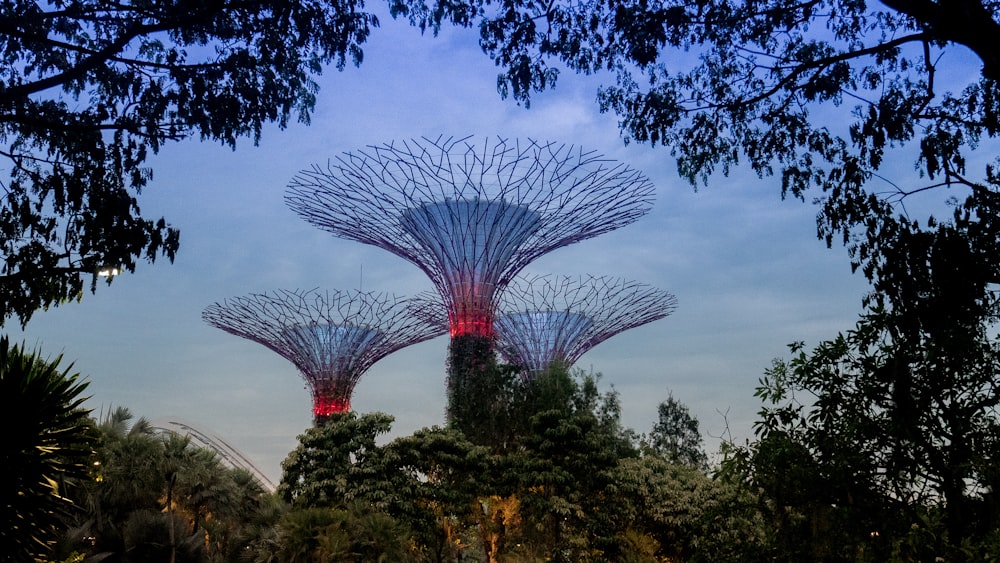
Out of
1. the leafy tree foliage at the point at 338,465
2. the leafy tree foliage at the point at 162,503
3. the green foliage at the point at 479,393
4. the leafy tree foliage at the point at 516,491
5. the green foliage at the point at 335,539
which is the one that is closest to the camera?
the green foliage at the point at 335,539

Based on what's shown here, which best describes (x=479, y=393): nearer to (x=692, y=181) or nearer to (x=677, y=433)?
(x=677, y=433)

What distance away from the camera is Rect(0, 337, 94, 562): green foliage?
639cm

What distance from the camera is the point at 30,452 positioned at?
21.4 ft

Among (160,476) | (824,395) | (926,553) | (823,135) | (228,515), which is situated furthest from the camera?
(228,515)

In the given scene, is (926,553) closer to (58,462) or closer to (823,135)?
(823,135)

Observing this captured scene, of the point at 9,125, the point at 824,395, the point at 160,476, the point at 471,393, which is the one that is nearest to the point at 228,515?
the point at 160,476

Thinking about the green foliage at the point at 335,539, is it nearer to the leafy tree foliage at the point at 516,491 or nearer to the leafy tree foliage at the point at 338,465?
the leafy tree foliage at the point at 516,491

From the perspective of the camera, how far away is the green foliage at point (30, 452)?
6.39 metres

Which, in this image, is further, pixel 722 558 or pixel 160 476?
pixel 160 476

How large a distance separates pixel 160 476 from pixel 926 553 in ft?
62.6

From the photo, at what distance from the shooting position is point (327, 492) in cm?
2172

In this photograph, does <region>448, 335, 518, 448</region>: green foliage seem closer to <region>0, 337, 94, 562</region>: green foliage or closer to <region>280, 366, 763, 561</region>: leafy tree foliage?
<region>280, 366, 763, 561</region>: leafy tree foliage

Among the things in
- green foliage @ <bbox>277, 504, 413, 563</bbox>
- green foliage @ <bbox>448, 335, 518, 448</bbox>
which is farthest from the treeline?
green foliage @ <bbox>448, 335, 518, 448</bbox>

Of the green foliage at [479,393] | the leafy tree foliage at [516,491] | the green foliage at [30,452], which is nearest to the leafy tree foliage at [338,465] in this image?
the leafy tree foliage at [516,491]
